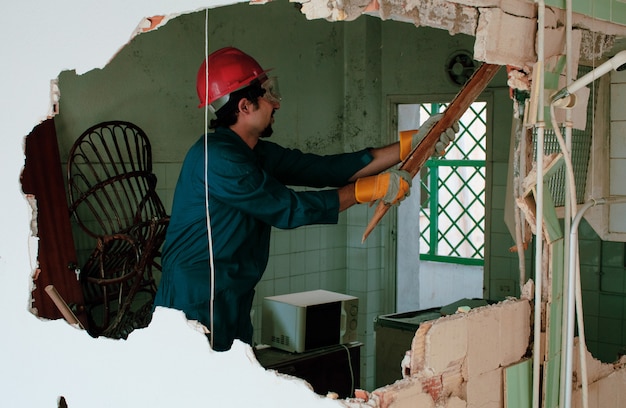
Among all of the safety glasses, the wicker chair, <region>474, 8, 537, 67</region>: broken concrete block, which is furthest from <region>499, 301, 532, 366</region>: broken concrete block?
the wicker chair

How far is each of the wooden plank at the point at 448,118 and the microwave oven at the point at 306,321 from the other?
0.95 metres

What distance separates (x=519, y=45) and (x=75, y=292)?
93.6 inches

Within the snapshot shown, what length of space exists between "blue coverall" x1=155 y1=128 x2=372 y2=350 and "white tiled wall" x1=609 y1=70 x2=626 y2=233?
3.46 feet

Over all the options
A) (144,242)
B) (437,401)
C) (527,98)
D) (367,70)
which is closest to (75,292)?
(144,242)

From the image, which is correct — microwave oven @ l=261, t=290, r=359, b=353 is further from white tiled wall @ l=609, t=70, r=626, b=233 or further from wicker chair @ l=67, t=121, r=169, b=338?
white tiled wall @ l=609, t=70, r=626, b=233

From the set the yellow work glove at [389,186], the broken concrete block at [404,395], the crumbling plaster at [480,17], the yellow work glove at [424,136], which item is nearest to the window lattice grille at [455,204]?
the yellow work glove at [424,136]

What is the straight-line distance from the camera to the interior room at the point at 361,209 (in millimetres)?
2135

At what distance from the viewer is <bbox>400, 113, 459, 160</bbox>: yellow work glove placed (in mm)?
2738

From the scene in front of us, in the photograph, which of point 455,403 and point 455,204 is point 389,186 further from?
point 455,204

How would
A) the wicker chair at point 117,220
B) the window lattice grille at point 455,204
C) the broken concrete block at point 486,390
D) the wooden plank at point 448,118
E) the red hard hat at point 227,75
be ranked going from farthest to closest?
1. the window lattice grille at point 455,204
2. the wicker chair at point 117,220
3. the red hard hat at point 227,75
4. the wooden plank at point 448,118
5. the broken concrete block at point 486,390

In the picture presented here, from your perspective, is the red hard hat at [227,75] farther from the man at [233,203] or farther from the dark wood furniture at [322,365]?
the dark wood furniture at [322,365]

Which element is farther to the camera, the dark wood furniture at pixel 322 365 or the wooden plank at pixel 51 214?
the wooden plank at pixel 51 214

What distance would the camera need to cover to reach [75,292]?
3.57 m

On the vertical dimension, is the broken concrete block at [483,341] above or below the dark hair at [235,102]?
below
